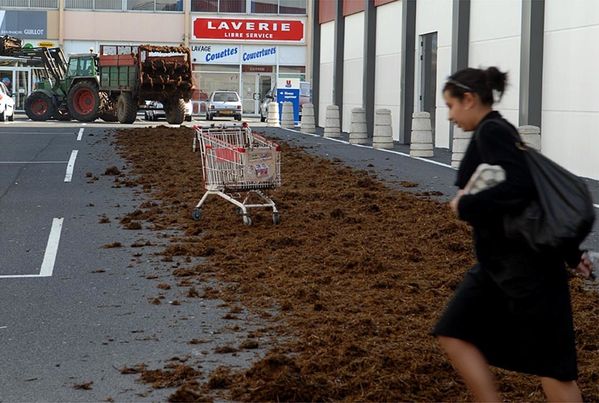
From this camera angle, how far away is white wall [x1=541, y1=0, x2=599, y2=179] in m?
21.1

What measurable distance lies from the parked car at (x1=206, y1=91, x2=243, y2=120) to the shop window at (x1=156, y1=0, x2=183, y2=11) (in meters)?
8.73

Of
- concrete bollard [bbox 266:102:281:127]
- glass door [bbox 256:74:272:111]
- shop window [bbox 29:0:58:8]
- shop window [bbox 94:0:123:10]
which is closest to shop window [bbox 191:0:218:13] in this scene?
shop window [bbox 94:0:123:10]

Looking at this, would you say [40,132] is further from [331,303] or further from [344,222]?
[331,303]

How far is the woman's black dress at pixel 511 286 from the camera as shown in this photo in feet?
15.9

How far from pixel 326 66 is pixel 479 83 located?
4300 centimetres

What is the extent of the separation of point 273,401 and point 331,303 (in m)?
2.98

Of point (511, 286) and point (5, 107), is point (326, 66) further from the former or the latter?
point (511, 286)

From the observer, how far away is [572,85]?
22016 millimetres

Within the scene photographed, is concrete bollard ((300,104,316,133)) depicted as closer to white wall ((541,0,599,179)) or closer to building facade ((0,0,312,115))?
white wall ((541,0,599,179))

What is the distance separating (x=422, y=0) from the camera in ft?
109

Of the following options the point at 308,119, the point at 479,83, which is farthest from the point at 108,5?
the point at 479,83

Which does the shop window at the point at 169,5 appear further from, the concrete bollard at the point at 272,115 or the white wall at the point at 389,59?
the white wall at the point at 389,59

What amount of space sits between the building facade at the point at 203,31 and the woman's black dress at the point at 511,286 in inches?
2417

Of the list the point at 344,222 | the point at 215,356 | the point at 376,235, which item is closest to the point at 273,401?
the point at 215,356
